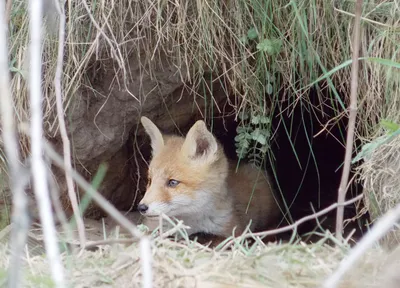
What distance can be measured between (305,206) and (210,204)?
1.62 meters

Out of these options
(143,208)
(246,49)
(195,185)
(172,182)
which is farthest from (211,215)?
(246,49)

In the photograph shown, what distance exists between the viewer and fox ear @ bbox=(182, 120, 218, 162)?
422 centimetres

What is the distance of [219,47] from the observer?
3.63 meters

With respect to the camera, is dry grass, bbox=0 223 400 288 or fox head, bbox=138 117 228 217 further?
fox head, bbox=138 117 228 217

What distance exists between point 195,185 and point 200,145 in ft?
1.01

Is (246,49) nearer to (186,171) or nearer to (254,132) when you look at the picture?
(254,132)

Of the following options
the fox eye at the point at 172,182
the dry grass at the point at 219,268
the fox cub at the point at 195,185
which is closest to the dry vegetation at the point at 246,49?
the fox cub at the point at 195,185

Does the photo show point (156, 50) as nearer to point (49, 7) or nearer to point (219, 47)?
point (219, 47)

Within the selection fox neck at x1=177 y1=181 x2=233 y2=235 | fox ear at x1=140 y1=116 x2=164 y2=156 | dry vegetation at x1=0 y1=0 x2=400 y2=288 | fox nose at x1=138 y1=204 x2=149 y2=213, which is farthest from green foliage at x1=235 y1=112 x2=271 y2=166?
fox nose at x1=138 y1=204 x2=149 y2=213

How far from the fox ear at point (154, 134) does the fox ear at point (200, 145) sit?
20 centimetres

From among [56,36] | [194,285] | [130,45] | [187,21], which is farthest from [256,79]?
[194,285]

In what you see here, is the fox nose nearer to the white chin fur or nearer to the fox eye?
the white chin fur

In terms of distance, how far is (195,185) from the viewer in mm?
4211

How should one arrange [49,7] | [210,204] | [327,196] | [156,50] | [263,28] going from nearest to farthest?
[49,7] → [263,28] → [156,50] → [210,204] → [327,196]
